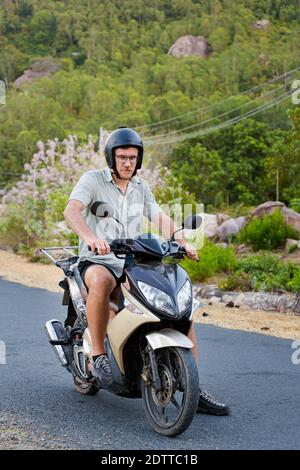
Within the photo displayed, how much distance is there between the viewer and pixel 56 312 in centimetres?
1078

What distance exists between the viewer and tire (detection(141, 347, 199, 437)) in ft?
14.6

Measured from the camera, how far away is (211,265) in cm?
1454

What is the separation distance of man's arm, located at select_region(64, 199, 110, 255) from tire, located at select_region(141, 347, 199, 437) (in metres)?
0.69

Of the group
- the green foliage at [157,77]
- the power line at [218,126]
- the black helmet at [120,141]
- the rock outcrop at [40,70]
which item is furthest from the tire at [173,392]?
the rock outcrop at [40,70]

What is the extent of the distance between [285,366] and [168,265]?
2710 millimetres

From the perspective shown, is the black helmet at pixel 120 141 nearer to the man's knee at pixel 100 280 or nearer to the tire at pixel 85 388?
the man's knee at pixel 100 280

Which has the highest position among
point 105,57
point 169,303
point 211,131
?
point 105,57

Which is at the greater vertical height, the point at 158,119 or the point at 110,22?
the point at 110,22

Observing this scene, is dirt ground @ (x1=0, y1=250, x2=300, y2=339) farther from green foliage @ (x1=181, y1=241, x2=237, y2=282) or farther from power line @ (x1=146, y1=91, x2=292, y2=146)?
power line @ (x1=146, y1=91, x2=292, y2=146)

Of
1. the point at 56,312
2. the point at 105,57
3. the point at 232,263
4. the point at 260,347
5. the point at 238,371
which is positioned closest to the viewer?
the point at 238,371

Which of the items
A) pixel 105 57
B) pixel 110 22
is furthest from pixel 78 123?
pixel 110 22

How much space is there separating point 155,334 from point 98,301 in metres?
0.54

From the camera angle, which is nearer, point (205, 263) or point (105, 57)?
point (205, 263)
